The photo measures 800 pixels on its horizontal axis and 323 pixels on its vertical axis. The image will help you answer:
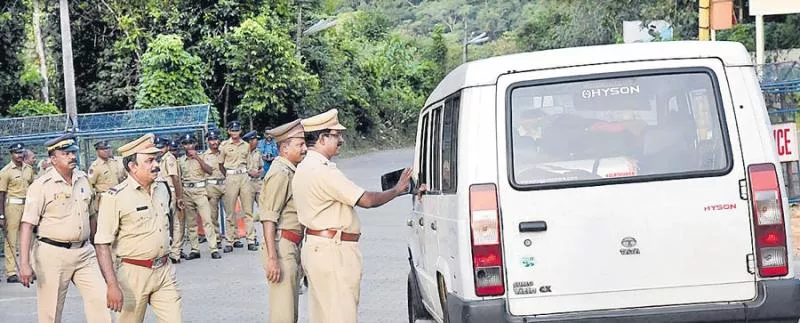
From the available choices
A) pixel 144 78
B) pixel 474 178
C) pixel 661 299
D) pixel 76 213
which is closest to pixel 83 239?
pixel 76 213

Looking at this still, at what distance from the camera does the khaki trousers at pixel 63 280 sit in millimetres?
9016

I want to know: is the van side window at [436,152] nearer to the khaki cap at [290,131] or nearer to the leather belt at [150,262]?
the khaki cap at [290,131]

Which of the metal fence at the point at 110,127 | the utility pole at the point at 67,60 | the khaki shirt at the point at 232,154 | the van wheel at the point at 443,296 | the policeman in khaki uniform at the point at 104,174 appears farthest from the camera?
the utility pole at the point at 67,60

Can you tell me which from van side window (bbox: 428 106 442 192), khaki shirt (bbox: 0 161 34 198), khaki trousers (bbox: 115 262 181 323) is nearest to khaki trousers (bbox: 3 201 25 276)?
khaki shirt (bbox: 0 161 34 198)

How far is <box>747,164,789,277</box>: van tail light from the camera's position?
6176 millimetres

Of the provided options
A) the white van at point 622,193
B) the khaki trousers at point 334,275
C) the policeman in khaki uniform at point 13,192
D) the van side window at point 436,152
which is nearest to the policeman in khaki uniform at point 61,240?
the khaki trousers at point 334,275

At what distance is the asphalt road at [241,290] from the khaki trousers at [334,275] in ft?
10.2

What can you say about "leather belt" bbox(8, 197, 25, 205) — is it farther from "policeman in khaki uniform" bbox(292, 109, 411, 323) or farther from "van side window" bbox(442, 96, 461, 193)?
"van side window" bbox(442, 96, 461, 193)

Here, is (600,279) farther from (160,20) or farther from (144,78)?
(160,20)

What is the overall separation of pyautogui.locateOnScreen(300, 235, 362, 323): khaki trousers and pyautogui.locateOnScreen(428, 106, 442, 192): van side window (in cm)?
66

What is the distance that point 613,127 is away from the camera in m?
6.38

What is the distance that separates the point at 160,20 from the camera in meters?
37.5

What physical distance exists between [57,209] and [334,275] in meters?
2.63

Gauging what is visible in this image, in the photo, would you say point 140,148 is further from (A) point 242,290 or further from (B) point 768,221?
(A) point 242,290
